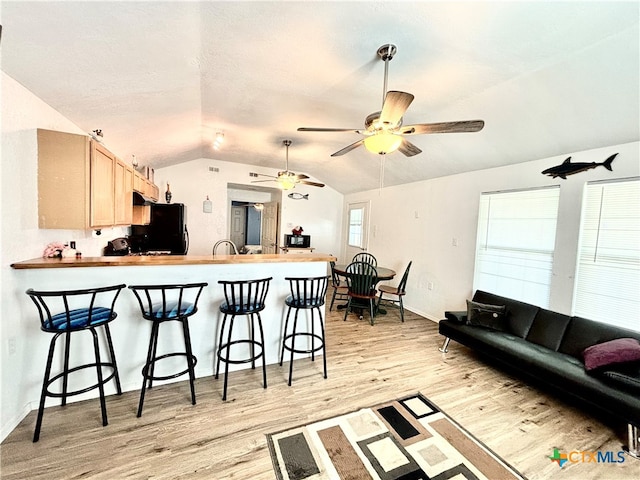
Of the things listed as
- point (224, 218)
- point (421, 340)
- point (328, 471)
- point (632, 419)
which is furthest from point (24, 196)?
point (632, 419)

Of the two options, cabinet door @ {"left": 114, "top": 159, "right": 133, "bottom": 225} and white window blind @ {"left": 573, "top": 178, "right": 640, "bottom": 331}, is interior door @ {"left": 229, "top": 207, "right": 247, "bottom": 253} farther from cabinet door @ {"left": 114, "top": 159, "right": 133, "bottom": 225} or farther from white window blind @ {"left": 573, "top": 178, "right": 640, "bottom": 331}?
white window blind @ {"left": 573, "top": 178, "right": 640, "bottom": 331}

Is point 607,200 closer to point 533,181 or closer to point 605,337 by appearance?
point 533,181

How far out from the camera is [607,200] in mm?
2555

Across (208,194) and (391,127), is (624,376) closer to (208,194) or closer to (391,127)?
(391,127)

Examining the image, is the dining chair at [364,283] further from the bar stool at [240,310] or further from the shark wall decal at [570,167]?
the shark wall decal at [570,167]

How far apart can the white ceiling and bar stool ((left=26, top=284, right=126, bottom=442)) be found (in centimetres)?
147

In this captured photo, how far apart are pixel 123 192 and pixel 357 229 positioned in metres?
4.84

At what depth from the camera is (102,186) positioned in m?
2.30

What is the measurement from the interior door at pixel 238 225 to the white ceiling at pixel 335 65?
537 cm

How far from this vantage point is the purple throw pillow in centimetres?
204

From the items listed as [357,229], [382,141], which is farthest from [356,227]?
[382,141]

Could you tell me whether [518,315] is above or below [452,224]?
below

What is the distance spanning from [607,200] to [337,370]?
3.15m

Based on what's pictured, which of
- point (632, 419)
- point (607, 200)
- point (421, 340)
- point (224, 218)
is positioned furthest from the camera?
point (224, 218)
